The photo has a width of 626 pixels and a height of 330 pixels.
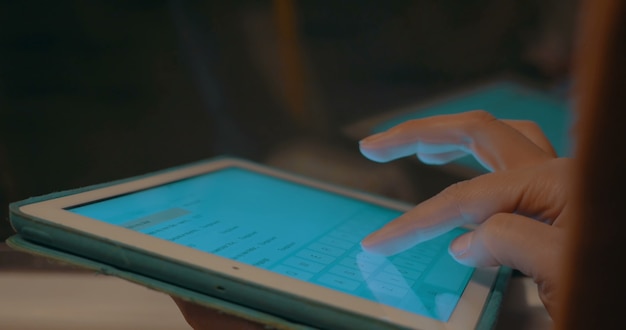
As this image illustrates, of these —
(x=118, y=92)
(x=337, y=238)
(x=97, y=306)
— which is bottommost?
(x=97, y=306)

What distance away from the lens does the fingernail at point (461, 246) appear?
16.8 inches

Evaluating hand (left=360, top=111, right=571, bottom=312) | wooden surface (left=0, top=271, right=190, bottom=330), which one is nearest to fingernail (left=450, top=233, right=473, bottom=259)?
hand (left=360, top=111, right=571, bottom=312)

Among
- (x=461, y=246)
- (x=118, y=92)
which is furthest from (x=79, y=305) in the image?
(x=461, y=246)

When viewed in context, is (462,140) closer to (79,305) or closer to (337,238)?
(337,238)

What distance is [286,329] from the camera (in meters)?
0.33

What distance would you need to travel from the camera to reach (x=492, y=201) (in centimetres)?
42

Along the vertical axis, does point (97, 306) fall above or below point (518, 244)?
below

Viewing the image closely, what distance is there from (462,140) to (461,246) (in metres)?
0.14

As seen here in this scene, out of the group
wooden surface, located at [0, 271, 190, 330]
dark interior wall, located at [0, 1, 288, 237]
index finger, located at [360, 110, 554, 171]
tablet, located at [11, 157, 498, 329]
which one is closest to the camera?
tablet, located at [11, 157, 498, 329]

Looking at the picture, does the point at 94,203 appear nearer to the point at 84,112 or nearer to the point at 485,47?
the point at 84,112

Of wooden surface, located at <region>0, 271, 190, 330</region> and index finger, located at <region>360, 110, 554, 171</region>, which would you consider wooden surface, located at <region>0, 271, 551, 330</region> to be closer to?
wooden surface, located at <region>0, 271, 190, 330</region>

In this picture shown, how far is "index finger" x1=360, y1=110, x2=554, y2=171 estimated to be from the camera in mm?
512

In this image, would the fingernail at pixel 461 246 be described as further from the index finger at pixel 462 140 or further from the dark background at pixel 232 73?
the dark background at pixel 232 73

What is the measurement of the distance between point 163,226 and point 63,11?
467 millimetres
